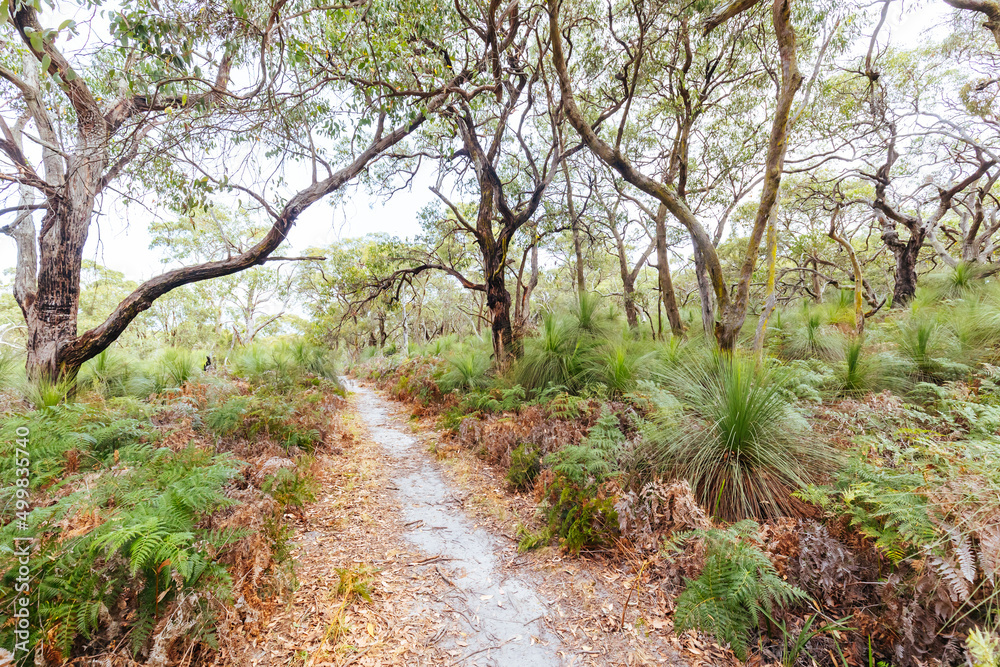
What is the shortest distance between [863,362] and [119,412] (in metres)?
8.80

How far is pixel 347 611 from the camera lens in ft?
8.23

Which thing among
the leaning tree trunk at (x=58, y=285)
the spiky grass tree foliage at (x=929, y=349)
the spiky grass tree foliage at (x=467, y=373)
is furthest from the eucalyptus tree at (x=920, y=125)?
the leaning tree trunk at (x=58, y=285)

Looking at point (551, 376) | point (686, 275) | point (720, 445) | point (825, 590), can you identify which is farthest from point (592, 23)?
point (686, 275)

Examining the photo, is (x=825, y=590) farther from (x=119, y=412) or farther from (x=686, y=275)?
(x=686, y=275)

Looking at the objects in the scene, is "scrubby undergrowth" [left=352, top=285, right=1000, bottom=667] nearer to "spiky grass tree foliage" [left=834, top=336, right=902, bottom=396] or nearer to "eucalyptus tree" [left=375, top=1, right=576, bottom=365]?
"spiky grass tree foliage" [left=834, top=336, right=902, bottom=396]

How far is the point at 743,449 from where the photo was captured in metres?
3.00

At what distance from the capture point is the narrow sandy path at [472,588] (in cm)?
228

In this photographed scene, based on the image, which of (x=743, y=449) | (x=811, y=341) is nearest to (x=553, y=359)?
(x=743, y=449)

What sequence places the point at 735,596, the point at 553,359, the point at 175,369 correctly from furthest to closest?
1. the point at 175,369
2. the point at 553,359
3. the point at 735,596

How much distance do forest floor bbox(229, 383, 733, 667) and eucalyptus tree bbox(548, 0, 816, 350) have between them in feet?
11.0

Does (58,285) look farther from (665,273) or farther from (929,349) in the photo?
(929,349)

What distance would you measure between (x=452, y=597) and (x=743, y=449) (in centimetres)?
248

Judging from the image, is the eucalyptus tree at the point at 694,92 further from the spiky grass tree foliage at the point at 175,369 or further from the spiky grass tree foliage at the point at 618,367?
the spiky grass tree foliage at the point at 175,369

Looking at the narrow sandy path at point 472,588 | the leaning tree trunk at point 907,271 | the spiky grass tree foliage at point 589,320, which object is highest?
the leaning tree trunk at point 907,271
